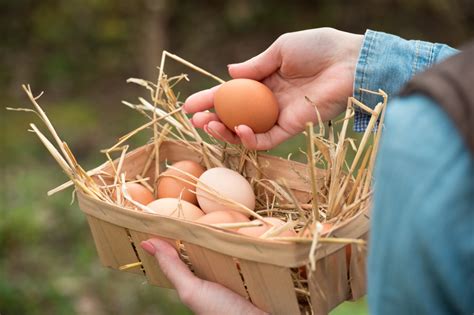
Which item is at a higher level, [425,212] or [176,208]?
[425,212]

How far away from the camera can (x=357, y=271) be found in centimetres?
132

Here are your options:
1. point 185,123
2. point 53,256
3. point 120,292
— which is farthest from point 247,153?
point 53,256

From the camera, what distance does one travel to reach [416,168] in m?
0.64

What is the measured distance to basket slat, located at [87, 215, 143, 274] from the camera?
143cm

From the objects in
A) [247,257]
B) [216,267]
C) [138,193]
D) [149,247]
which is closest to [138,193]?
[138,193]

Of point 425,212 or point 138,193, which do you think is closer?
point 425,212

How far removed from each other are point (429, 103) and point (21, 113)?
12.7ft

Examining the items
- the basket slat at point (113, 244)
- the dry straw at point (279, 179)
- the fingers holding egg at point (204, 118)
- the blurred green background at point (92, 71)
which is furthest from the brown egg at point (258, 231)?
the blurred green background at point (92, 71)

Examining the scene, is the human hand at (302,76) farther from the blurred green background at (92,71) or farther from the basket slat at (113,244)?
the blurred green background at (92,71)

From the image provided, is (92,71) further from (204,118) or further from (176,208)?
(176,208)

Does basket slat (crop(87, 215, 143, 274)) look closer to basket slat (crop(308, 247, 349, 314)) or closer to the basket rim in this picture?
the basket rim

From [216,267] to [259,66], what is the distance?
1.88 feet

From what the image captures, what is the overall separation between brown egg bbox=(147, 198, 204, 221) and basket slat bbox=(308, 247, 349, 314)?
33 cm

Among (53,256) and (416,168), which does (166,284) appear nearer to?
(416,168)
